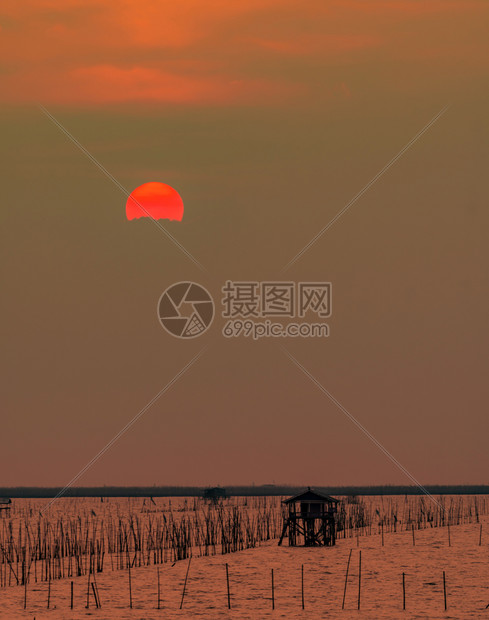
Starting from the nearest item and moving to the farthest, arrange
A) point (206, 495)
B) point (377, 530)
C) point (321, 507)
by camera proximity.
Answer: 1. point (321, 507)
2. point (377, 530)
3. point (206, 495)

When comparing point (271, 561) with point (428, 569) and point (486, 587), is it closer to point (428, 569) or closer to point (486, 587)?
point (428, 569)

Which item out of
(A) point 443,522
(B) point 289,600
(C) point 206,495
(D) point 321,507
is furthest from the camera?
(C) point 206,495

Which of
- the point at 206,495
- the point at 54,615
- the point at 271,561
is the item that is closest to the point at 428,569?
the point at 271,561

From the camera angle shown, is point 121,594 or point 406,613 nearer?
point 406,613

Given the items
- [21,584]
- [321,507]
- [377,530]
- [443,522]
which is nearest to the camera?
[21,584]

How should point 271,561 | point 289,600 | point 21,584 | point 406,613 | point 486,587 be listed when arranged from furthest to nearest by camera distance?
point 271,561
point 21,584
point 486,587
point 289,600
point 406,613

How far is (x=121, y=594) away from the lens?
31.8 meters

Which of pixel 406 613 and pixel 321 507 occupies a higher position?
pixel 321 507

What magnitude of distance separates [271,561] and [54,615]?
14399 millimetres

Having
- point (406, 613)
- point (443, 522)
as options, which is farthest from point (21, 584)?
point (443, 522)

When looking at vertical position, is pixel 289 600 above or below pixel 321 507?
below

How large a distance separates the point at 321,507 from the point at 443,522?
19434mm

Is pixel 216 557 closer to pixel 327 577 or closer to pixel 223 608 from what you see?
pixel 327 577

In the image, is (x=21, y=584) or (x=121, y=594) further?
(x=21, y=584)
